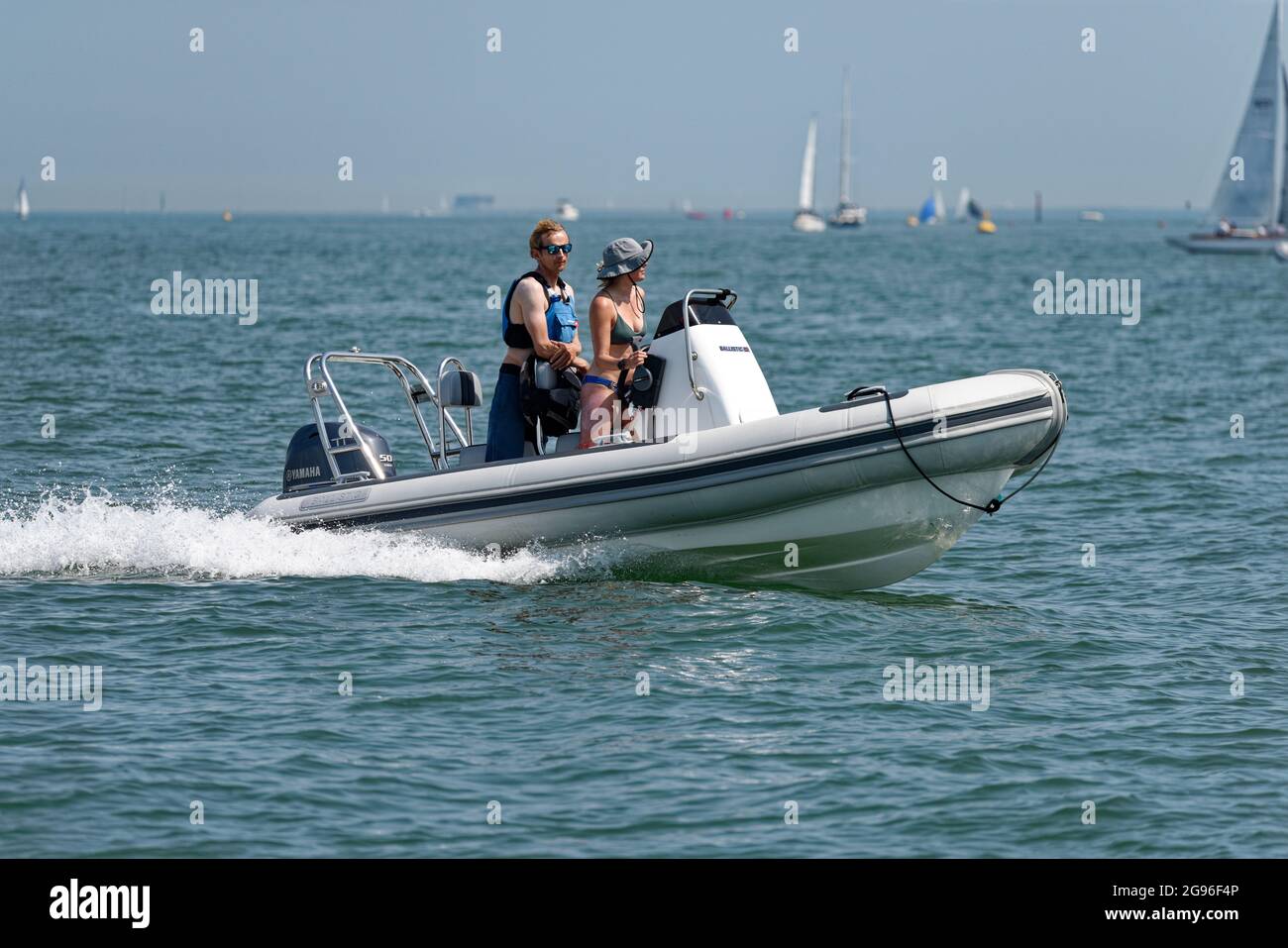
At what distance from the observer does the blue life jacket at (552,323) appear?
28.2 feet

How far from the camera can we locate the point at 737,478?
8320mm

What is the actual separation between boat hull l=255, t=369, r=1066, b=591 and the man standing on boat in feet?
0.81

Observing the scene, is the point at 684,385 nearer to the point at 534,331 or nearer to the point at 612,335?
the point at 612,335

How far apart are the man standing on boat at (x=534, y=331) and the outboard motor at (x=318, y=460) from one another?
0.78m

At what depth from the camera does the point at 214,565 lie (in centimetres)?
922

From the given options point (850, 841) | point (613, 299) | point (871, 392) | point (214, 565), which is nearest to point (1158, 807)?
point (850, 841)

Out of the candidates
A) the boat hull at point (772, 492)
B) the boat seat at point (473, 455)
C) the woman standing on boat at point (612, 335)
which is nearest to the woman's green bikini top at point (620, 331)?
the woman standing on boat at point (612, 335)

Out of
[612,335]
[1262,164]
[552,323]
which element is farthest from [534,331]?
[1262,164]

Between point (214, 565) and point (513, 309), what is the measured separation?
2.28 meters

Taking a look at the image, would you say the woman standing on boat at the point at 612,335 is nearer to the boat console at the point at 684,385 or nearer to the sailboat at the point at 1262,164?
the boat console at the point at 684,385

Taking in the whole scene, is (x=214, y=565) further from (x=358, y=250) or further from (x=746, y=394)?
(x=358, y=250)

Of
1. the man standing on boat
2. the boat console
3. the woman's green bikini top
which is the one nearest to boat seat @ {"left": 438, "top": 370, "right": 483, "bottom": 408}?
the boat console

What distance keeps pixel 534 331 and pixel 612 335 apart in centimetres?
41
